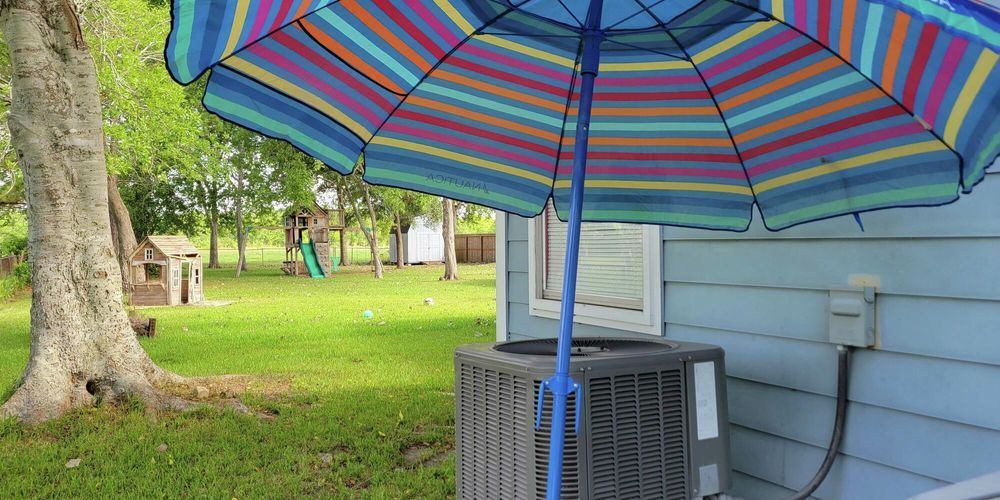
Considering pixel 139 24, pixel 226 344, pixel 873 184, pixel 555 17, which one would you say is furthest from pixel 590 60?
pixel 139 24

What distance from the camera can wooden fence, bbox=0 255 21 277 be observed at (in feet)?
66.2

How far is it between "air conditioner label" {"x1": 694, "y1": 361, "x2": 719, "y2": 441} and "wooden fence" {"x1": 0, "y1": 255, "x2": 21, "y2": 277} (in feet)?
72.3

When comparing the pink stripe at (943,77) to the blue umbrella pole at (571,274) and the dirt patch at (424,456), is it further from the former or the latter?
the dirt patch at (424,456)

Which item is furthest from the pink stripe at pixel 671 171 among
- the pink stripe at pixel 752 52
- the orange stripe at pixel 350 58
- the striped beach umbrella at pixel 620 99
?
the orange stripe at pixel 350 58

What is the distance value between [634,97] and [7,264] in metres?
23.1

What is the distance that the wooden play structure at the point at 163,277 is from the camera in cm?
1386

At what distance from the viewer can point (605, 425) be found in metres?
2.07

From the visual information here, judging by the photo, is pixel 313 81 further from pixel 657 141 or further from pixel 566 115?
pixel 657 141

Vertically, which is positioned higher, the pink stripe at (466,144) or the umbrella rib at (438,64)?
the umbrella rib at (438,64)

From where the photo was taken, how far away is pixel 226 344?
856 cm

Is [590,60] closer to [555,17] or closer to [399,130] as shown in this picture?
[555,17]

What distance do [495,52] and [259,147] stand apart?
21.4 meters

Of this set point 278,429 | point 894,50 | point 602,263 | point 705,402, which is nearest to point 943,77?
point 894,50

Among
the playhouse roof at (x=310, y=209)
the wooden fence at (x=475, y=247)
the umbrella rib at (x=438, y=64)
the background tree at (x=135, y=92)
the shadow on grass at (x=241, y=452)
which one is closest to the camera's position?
the umbrella rib at (x=438, y=64)
